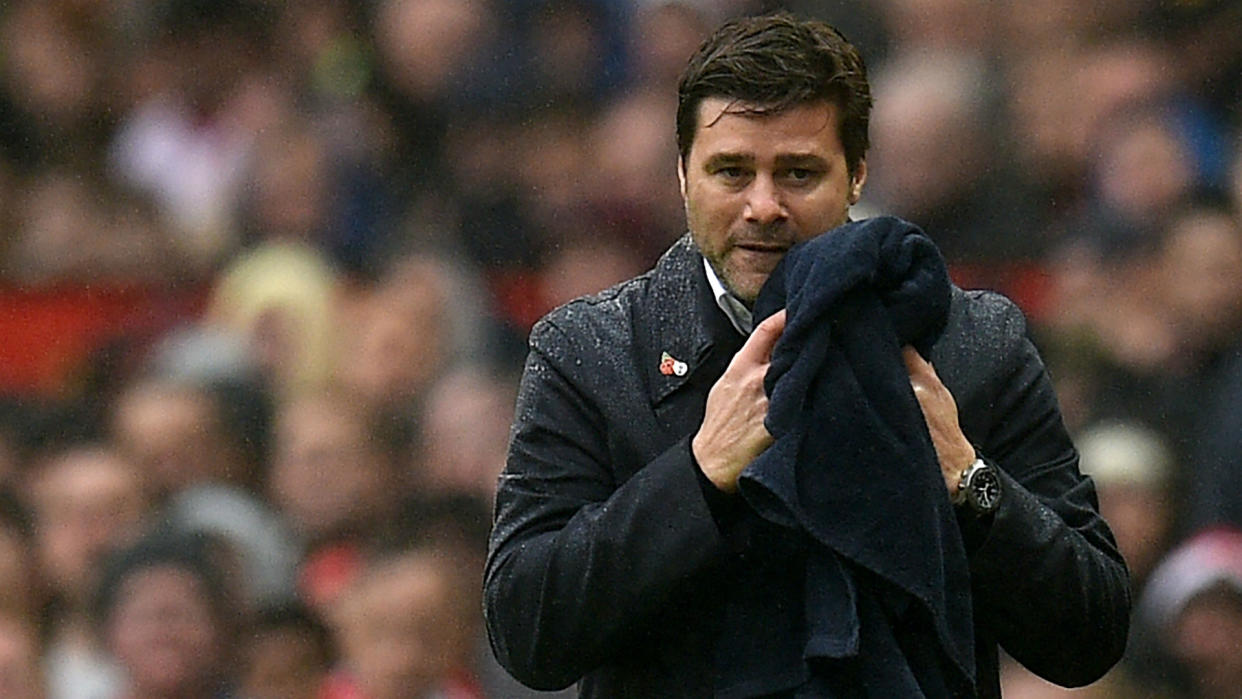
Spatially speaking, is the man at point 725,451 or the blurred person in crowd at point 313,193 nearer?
the man at point 725,451

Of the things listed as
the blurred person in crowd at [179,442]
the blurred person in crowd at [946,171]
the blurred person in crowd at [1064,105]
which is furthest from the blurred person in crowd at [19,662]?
the blurred person in crowd at [1064,105]

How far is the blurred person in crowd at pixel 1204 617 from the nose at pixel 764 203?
237cm

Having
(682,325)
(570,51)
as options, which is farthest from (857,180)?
(570,51)

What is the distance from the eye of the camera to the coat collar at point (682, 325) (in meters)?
2.97

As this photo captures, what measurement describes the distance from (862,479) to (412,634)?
2.55 metres

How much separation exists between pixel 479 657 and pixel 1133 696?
1230 millimetres

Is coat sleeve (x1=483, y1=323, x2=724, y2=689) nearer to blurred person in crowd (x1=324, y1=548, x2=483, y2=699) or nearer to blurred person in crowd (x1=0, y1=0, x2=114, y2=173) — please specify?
blurred person in crowd (x1=324, y1=548, x2=483, y2=699)

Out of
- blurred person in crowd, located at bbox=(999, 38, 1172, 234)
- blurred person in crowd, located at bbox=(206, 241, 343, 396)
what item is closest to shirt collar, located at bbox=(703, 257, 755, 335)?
blurred person in crowd, located at bbox=(999, 38, 1172, 234)

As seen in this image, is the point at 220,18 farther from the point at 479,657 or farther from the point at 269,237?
the point at 479,657

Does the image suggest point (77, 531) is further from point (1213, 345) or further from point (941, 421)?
point (941, 421)

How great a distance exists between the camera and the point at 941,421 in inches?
110

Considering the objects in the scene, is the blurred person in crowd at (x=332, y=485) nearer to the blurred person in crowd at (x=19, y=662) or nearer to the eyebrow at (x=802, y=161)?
the blurred person in crowd at (x=19, y=662)

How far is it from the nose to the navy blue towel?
0.10m

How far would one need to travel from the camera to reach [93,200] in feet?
26.2
